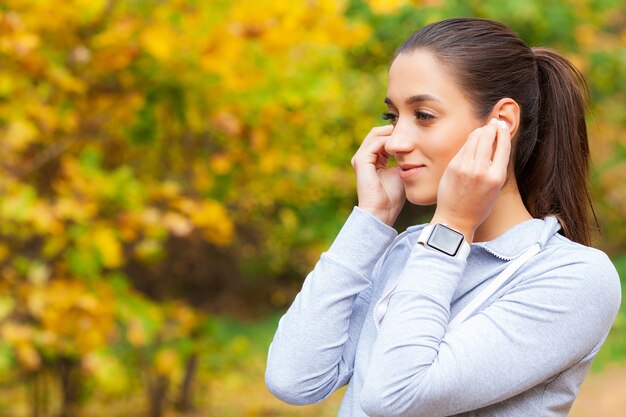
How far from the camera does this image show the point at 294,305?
163 centimetres

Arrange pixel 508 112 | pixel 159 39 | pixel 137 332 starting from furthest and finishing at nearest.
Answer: pixel 137 332 → pixel 159 39 → pixel 508 112

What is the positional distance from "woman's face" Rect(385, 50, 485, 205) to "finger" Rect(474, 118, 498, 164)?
0.07 meters

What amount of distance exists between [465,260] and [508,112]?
1.03 feet

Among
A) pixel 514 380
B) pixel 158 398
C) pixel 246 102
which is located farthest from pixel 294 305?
Answer: pixel 158 398

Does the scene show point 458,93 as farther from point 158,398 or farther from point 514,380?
point 158,398

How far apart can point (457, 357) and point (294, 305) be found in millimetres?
386

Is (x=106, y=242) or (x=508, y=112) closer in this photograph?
(x=508, y=112)

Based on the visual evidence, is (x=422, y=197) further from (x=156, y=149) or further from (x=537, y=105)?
(x=156, y=149)

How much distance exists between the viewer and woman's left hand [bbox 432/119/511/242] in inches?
56.7

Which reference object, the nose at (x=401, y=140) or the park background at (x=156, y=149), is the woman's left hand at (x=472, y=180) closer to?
the nose at (x=401, y=140)

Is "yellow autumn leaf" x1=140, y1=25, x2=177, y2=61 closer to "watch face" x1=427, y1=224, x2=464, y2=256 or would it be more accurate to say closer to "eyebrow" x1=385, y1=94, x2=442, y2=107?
"eyebrow" x1=385, y1=94, x2=442, y2=107

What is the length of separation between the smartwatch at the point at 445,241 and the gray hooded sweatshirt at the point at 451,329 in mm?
14

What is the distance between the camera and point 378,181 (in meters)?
1.71

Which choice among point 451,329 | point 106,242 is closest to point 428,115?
point 451,329
